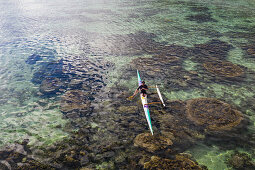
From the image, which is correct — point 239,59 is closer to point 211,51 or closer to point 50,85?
point 211,51

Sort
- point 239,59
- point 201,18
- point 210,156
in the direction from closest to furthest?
point 210,156, point 239,59, point 201,18

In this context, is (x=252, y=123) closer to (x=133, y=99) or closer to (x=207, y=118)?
(x=207, y=118)

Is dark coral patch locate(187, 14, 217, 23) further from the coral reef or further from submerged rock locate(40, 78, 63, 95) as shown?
the coral reef

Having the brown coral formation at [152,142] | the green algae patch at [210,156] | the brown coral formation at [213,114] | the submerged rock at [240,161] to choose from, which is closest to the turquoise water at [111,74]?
the green algae patch at [210,156]

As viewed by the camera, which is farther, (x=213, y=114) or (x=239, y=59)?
(x=239, y=59)

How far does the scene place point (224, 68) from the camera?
14336 mm

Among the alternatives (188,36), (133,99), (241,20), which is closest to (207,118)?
(133,99)

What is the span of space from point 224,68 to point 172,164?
10553 mm

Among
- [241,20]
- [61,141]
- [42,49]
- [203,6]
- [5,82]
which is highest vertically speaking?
[203,6]

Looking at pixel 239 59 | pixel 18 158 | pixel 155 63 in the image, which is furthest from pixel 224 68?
pixel 18 158

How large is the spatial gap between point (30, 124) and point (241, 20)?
29818 mm

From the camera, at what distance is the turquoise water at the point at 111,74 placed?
8.97 metres

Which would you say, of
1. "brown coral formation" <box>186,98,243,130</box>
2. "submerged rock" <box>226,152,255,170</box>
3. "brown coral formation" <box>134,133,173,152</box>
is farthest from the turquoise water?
"brown coral formation" <box>186,98,243,130</box>

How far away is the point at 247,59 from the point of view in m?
15.6
